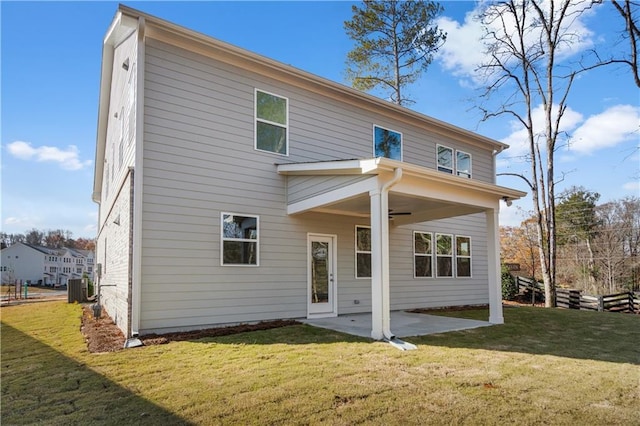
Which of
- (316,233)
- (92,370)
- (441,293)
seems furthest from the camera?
(441,293)

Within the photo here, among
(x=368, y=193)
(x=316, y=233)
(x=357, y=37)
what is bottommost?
(x=316, y=233)

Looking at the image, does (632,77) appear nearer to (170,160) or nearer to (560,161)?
(560,161)

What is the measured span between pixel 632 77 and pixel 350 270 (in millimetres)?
10573

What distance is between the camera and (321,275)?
906cm

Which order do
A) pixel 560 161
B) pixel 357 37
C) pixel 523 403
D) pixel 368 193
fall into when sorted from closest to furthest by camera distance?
pixel 523 403 → pixel 368 193 → pixel 560 161 → pixel 357 37

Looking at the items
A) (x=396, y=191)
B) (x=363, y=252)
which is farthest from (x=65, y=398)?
(x=363, y=252)

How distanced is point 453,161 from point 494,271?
5103 millimetres

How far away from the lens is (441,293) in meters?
11.7

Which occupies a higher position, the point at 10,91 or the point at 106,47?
the point at 106,47

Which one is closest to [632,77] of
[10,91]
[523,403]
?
[523,403]

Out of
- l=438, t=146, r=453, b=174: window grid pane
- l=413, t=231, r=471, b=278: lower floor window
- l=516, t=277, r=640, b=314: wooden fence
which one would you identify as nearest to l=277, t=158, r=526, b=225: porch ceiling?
l=413, t=231, r=471, b=278: lower floor window

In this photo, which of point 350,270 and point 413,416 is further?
point 350,270

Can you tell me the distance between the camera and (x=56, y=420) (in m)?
3.19

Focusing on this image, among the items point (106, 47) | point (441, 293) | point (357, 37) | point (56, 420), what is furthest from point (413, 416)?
point (357, 37)
